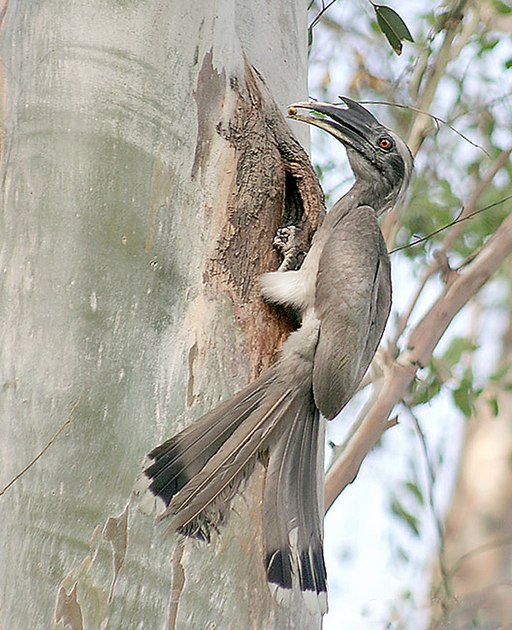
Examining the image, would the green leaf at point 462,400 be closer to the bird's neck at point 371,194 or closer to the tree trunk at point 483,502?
the bird's neck at point 371,194

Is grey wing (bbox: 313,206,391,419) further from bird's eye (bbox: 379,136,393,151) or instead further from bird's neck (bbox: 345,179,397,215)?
bird's eye (bbox: 379,136,393,151)

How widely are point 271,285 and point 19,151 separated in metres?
0.73

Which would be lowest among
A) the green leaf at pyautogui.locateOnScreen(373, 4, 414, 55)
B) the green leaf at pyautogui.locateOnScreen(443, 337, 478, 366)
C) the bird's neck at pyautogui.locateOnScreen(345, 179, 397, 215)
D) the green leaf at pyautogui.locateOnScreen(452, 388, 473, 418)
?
the green leaf at pyautogui.locateOnScreen(452, 388, 473, 418)

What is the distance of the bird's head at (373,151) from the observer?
12.1ft

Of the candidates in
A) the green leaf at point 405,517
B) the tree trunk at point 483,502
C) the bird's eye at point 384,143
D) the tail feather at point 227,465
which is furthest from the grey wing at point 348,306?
the tree trunk at point 483,502

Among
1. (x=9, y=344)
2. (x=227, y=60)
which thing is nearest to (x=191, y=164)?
(x=227, y=60)

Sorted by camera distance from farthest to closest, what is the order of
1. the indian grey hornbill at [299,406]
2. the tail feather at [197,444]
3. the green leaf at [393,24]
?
the green leaf at [393,24] < the indian grey hornbill at [299,406] < the tail feather at [197,444]

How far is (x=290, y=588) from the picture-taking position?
248cm

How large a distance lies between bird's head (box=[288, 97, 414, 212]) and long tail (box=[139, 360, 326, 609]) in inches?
41.6

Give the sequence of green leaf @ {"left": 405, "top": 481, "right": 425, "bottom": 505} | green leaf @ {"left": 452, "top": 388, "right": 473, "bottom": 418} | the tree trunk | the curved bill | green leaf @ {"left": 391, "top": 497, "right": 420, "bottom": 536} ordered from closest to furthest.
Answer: the curved bill → green leaf @ {"left": 452, "top": 388, "right": 473, "bottom": 418} → green leaf @ {"left": 391, "top": 497, "right": 420, "bottom": 536} → green leaf @ {"left": 405, "top": 481, "right": 425, "bottom": 505} → the tree trunk

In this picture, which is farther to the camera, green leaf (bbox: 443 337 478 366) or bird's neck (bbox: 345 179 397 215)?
green leaf (bbox: 443 337 478 366)

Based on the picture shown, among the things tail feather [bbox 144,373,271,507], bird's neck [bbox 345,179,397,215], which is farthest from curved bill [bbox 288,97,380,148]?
tail feather [bbox 144,373,271,507]

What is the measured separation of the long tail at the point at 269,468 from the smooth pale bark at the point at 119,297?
5cm

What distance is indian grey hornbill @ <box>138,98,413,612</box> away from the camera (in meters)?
2.47
